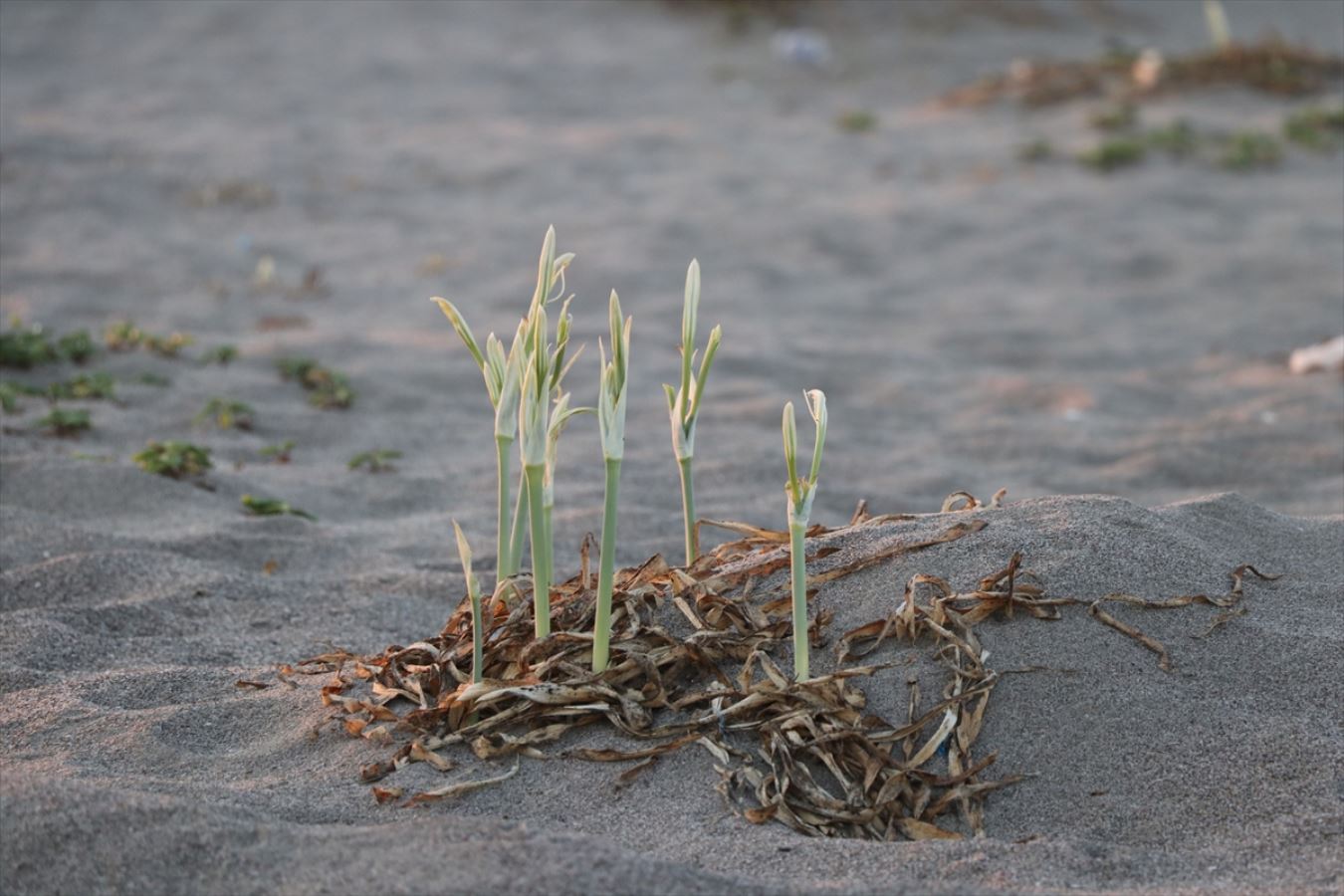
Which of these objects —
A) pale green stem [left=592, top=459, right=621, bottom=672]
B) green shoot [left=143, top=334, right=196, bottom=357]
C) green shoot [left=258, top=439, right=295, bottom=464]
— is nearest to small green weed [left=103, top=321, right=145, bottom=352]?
green shoot [left=143, top=334, right=196, bottom=357]

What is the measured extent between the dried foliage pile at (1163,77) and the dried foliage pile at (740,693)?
6.22 meters

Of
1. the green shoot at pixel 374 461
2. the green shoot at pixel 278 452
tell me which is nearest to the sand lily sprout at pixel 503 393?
the green shoot at pixel 374 461

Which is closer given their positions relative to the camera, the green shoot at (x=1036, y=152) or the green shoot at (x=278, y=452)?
the green shoot at (x=278, y=452)

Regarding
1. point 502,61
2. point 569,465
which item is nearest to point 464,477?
point 569,465

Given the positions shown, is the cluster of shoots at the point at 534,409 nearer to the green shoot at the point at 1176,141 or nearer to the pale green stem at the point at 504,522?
the pale green stem at the point at 504,522

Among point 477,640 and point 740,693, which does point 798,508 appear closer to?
point 740,693

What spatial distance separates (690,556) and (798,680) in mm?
324

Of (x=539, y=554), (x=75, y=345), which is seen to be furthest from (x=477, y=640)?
(x=75, y=345)

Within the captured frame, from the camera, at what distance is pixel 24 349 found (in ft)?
13.9

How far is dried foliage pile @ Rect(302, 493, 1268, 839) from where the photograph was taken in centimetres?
178

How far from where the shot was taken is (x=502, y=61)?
9094 mm

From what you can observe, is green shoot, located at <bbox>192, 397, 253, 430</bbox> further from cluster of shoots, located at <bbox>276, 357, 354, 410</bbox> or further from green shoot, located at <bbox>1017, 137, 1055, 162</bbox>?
green shoot, located at <bbox>1017, 137, 1055, 162</bbox>

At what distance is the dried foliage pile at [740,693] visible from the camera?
5.84 feet

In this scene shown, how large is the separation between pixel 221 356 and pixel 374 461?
1027mm
